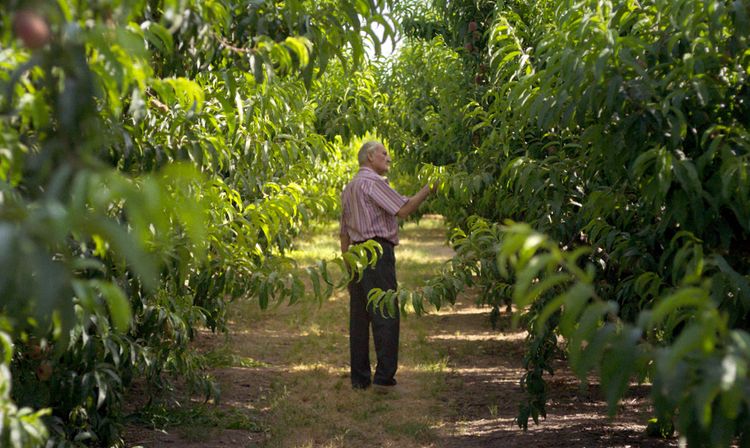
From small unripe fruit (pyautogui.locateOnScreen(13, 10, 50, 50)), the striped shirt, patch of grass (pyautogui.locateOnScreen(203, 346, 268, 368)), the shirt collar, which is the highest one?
small unripe fruit (pyautogui.locateOnScreen(13, 10, 50, 50))

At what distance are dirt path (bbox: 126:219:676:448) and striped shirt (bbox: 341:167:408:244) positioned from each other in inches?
47.9

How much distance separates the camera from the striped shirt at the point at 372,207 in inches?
251

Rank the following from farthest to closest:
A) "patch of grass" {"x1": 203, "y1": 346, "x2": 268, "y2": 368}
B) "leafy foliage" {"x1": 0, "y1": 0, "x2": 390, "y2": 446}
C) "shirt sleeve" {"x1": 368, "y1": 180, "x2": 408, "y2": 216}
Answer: "patch of grass" {"x1": 203, "y1": 346, "x2": 268, "y2": 368} < "shirt sleeve" {"x1": 368, "y1": 180, "x2": 408, "y2": 216} < "leafy foliage" {"x1": 0, "y1": 0, "x2": 390, "y2": 446}

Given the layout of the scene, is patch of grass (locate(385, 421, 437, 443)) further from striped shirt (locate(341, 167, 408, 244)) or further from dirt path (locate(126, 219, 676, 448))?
striped shirt (locate(341, 167, 408, 244))

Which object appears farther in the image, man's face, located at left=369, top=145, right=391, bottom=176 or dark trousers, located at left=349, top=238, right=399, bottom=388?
man's face, located at left=369, top=145, right=391, bottom=176

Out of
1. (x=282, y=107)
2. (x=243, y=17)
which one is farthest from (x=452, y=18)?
(x=243, y=17)

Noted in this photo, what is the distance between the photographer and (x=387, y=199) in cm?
638

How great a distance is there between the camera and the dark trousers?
6422 millimetres

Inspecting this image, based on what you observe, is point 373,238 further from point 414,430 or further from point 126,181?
point 126,181

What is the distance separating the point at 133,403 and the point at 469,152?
3.07 metres

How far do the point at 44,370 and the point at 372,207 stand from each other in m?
3.25

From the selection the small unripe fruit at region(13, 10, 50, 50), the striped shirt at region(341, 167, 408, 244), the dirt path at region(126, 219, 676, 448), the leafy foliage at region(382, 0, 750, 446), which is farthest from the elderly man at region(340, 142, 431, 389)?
the small unripe fruit at region(13, 10, 50, 50)

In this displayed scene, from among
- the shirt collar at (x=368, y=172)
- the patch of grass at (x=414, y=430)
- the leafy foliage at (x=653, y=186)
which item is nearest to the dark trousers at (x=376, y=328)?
the shirt collar at (x=368, y=172)

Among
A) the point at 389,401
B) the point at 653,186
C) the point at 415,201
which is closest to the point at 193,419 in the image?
the point at 389,401
